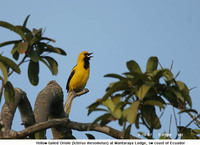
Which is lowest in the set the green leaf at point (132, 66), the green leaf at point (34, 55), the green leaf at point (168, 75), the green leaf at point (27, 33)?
the green leaf at point (168, 75)

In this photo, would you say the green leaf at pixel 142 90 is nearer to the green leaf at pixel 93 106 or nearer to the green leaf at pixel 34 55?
the green leaf at pixel 93 106

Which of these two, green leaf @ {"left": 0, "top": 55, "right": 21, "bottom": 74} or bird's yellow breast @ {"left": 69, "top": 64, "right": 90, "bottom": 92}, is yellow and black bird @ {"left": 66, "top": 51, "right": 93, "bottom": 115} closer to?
bird's yellow breast @ {"left": 69, "top": 64, "right": 90, "bottom": 92}

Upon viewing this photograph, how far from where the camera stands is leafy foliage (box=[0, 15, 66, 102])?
1.96m

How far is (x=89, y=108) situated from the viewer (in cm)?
187

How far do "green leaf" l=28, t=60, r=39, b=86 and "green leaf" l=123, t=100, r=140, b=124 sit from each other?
0.86 metres

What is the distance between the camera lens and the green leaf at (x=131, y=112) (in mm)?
1574

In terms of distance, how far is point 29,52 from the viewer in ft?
6.52

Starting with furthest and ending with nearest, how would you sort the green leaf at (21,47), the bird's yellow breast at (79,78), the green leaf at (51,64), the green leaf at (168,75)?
the bird's yellow breast at (79,78), the green leaf at (51,64), the green leaf at (21,47), the green leaf at (168,75)

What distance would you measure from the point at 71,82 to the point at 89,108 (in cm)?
478

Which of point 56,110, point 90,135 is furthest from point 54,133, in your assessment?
point 90,135

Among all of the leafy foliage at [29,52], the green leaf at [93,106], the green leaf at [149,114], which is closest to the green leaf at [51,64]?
the leafy foliage at [29,52]

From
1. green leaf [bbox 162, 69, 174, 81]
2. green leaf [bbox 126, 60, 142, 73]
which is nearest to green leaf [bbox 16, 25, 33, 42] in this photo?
green leaf [bbox 126, 60, 142, 73]

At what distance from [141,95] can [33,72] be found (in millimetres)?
934

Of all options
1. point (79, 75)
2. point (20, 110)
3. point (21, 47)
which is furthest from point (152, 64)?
point (79, 75)
